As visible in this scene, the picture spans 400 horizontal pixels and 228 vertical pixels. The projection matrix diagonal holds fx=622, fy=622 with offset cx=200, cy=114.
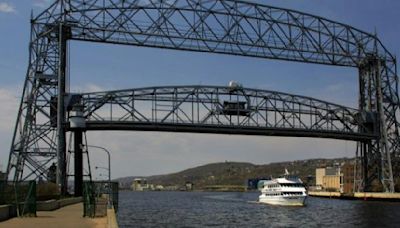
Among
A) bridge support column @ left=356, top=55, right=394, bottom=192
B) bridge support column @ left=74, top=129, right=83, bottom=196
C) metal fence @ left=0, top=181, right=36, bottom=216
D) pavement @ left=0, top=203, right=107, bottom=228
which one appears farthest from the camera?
bridge support column @ left=356, top=55, right=394, bottom=192

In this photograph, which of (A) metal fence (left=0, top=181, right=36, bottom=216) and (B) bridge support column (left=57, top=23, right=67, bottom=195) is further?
(B) bridge support column (left=57, top=23, right=67, bottom=195)

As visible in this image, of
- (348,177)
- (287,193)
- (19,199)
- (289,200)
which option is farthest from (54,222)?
(348,177)

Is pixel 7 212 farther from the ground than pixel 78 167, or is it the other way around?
pixel 78 167

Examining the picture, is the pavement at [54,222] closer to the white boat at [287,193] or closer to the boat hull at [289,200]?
the boat hull at [289,200]

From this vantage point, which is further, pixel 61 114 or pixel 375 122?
pixel 375 122

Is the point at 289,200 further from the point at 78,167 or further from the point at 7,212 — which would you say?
the point at 7,212

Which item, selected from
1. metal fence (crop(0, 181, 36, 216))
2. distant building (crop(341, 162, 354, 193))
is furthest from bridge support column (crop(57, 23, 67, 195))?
distant building (crop(341, 162, 354, 193))

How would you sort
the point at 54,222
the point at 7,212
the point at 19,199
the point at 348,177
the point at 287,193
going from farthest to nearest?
the point at 348,177, the point at 287,193, the point at 19,199, the point at 7,212, the point at 54,222

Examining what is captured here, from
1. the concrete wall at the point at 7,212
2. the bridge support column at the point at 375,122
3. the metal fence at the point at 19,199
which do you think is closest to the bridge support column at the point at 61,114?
the metal fence at the point at 19,199

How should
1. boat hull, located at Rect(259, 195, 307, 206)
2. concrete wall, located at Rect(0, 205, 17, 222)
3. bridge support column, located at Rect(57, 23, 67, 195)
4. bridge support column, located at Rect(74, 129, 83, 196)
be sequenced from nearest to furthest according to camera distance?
concrete wall, located at Rect(0, 205, 17, 222)
bridge support column, located at Rect(57, 23, 67, 195)
bridge support column, located at Rect(74, 129, 83, 196)
boat hull, located at Rect(259, 195, 307, 206)

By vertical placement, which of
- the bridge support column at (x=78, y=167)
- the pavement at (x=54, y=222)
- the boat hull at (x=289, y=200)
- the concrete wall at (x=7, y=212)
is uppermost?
the bridge support column at (x=78, y=167)

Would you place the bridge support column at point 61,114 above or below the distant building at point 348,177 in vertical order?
above

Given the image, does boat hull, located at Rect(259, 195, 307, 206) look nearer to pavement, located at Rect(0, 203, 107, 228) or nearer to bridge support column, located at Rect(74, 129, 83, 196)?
bridge support column, located at Rect(74, 129, 83, 196)

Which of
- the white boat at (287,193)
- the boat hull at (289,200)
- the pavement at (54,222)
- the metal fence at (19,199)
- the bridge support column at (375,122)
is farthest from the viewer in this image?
the white boat at (287,193)
